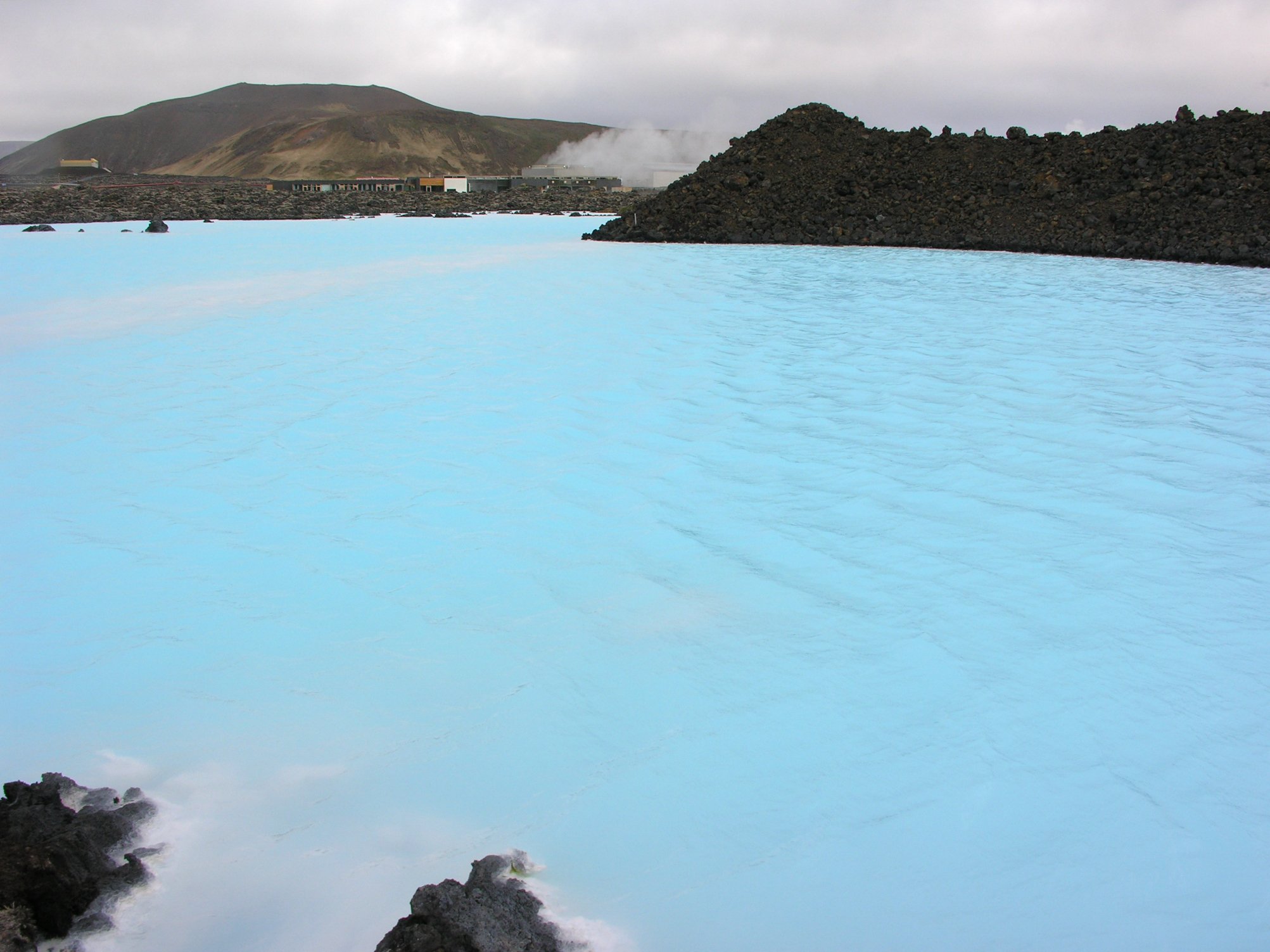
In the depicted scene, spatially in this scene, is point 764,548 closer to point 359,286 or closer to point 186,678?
point 186,678

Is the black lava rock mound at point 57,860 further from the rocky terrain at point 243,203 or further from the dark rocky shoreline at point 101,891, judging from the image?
the rocky terrain at point 243,203

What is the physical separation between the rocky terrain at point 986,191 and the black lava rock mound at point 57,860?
2240cm

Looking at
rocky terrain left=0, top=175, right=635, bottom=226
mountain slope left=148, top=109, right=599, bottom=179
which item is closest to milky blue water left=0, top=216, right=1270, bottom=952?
rocky terrain left=0, top=175, right=635, bottom=226

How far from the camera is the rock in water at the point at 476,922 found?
2059 mm

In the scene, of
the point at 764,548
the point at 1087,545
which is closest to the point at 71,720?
the point at 764,548

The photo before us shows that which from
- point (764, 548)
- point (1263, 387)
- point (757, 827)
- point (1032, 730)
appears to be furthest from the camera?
point (1263, 387)

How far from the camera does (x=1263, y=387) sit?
8844mm

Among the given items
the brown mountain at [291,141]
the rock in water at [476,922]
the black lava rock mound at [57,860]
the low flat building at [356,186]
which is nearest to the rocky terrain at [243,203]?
the low flat building at [356,186]

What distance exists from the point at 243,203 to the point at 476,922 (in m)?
51.2

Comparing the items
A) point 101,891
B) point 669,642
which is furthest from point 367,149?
point 101,891

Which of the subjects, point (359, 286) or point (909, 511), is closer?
point (909, 511)

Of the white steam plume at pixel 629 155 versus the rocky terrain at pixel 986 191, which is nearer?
the rocky terrain at pixel 986 191

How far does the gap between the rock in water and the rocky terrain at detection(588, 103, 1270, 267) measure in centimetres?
2185

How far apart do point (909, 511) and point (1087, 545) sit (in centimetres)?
99
